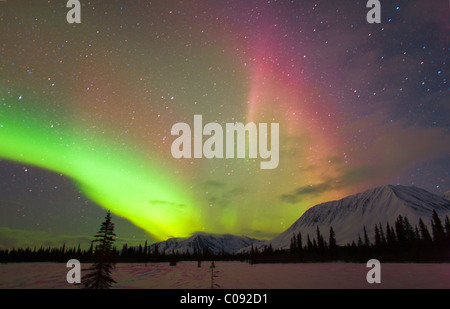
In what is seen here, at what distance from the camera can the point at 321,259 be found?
130 metres

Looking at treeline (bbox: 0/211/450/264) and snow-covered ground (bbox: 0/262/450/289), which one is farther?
treeline (bbox: 0/211/450/264)

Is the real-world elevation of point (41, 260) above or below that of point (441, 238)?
below

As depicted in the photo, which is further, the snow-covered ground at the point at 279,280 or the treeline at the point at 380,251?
the treeline at the point at 380,251

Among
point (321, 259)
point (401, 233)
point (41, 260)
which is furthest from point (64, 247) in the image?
point (401, 233)

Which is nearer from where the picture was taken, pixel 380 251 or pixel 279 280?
pixel 279 280
